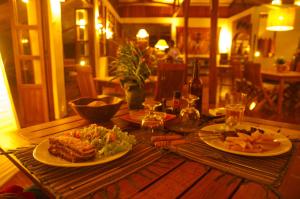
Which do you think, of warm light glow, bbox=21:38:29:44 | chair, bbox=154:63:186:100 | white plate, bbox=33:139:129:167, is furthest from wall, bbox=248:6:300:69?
white plate, bbox=33:139:129:167

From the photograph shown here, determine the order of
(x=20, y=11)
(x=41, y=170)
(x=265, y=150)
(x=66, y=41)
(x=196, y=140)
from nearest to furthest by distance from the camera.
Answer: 1. (x=41, y=170)
2. (x=265, y=150)
3. (x=196, y=140)
4. (x=20, y=11)
5. (x=66, y=41)

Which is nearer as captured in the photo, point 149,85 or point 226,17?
point 149,85

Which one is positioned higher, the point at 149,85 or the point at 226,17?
the point at 226,17

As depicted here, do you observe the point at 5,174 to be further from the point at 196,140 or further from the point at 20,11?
the point at 20,11

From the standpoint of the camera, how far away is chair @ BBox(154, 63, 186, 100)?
2750 mm

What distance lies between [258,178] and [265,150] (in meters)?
0.20

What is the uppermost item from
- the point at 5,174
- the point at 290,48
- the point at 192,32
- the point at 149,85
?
the point at 192,32

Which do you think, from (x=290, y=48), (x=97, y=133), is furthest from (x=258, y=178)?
(x=290, y=48)

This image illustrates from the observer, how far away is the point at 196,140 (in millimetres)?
1098

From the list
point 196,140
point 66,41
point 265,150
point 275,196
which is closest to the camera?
point 275,196

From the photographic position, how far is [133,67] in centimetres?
154

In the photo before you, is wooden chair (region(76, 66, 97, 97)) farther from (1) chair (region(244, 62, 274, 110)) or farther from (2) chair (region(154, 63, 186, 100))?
(1) chair (region(244, 62, 274, 110))

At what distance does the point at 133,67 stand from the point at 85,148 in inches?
30.6

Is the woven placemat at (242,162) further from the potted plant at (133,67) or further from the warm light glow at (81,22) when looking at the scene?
the warm light glow at (81,22)
